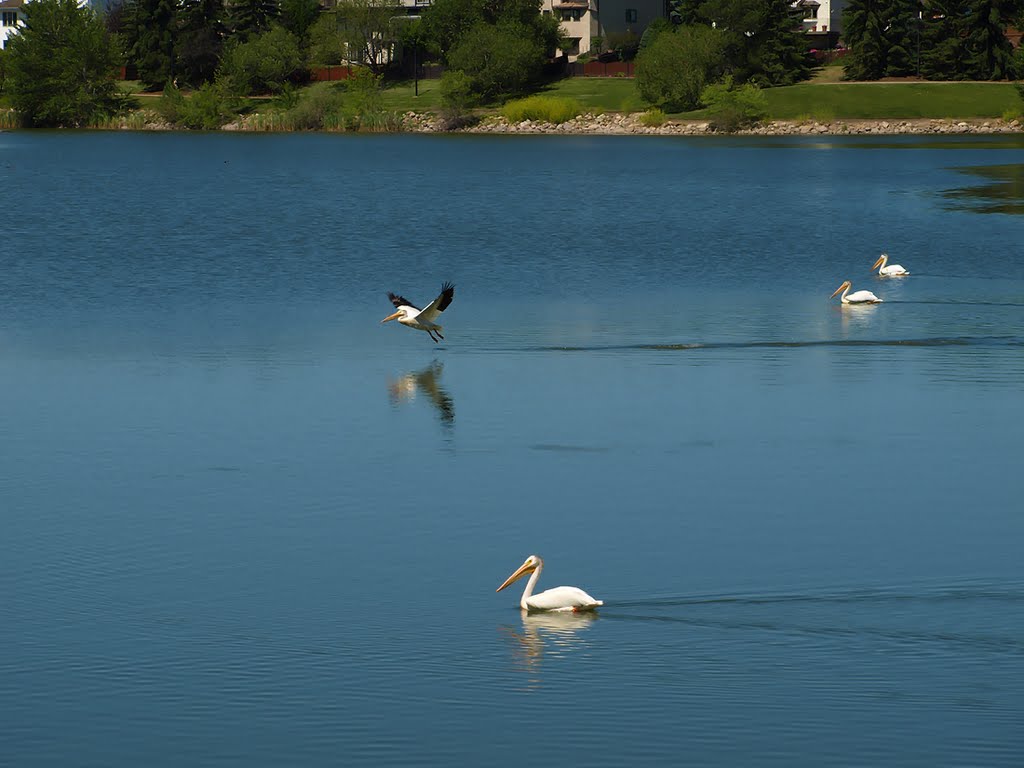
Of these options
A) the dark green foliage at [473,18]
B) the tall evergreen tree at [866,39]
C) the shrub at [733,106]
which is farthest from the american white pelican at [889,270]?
the dark green foliage at [473,18]

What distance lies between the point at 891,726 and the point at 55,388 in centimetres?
1522

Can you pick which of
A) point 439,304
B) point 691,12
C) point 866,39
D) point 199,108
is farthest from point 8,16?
point 439,304

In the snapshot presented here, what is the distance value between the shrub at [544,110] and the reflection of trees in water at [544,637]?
11925cm

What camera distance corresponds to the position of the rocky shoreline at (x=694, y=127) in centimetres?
12081

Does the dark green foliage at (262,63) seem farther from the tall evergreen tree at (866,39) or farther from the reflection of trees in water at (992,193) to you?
the reflection of trees in water at (992,193)

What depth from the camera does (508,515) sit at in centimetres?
1684

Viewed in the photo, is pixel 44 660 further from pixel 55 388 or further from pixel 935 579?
pixel 55 388

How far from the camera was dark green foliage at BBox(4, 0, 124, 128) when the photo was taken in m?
137

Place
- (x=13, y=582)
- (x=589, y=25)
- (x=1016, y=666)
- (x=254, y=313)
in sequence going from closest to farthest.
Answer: (x=1016, y=666) → (x=13, y=582) → (x=254, y=313) → (x=589, y=25)

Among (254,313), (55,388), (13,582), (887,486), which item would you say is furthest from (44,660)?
(254,313)

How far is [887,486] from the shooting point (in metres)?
18.2

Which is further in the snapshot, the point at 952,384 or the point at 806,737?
the point at 952,384

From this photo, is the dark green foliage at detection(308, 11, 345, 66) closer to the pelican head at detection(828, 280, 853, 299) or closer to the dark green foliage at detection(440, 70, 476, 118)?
the dark green foliage at detection(440, 70, 476, 118)

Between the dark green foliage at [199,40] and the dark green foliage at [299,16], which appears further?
the dark green foliage at [299,16]
